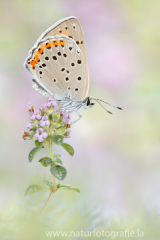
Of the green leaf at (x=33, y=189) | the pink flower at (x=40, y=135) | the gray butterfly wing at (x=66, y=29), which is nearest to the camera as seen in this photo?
the green leaf at (x=33, y=189)

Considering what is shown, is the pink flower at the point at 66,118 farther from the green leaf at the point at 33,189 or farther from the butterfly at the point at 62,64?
the green leaf at the point at 33,189

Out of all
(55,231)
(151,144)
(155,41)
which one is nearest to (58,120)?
(55,231)

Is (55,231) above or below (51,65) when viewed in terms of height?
below

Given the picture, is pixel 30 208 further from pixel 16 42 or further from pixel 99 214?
pixel 16 42

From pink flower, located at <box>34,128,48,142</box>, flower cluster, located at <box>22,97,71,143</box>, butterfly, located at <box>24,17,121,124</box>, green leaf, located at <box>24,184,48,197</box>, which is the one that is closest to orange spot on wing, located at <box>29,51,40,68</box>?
butterfly, located at <box>24,17,121,124</box>

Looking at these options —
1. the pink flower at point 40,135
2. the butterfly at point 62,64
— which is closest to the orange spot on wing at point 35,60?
the butterfly at point 62,64

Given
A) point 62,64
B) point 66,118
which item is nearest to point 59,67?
point 62,64
